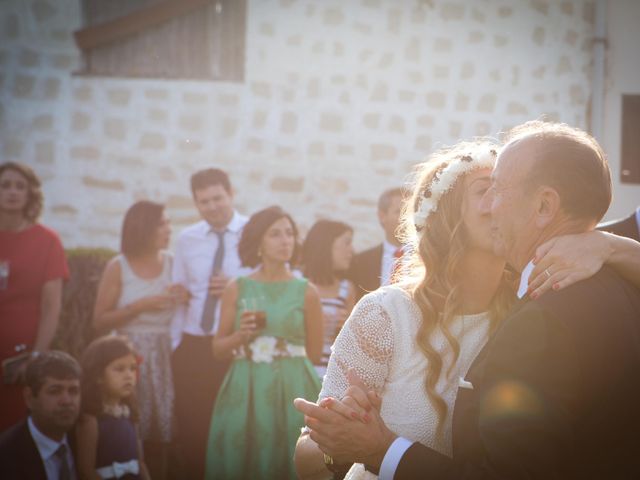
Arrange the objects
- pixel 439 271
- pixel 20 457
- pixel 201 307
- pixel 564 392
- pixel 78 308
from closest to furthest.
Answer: pixel 564 392 < pixel 439 271 < pixel 20 457 < pixel 201 307 < pixel 78 308

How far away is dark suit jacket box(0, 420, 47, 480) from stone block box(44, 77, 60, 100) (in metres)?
4.80

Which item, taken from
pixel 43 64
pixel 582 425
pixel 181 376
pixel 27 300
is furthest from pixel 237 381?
pixel 43 64

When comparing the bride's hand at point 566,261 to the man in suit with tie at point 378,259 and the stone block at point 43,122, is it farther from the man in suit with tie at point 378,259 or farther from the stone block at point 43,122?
the stone block at point 43,122

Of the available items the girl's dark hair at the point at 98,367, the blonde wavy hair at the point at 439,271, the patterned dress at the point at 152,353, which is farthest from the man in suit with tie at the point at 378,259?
the blonde wavy hair at the point at 439,271

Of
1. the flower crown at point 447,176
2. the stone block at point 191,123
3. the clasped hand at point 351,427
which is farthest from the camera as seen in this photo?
the stone block at point 191,123

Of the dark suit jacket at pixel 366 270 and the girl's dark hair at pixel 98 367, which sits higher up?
the dark suit jacket at pixel 366 270

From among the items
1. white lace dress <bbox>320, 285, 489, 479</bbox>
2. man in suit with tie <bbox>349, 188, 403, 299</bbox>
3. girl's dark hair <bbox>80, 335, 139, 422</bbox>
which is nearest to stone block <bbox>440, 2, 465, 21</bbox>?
man in suit with tie <bbox>349, 188, 403, 299</bbox>

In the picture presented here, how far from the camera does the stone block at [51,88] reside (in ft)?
29.1

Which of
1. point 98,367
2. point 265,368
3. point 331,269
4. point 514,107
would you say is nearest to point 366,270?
point 331,269

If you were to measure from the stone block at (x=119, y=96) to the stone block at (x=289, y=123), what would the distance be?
1.54 metres

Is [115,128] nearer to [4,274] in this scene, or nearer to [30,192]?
[30,192]

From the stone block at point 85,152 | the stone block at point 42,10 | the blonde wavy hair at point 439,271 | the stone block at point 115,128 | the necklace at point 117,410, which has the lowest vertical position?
the necklace at point 117,410

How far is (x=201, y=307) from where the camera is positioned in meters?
6.04

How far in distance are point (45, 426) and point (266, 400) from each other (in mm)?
1248
